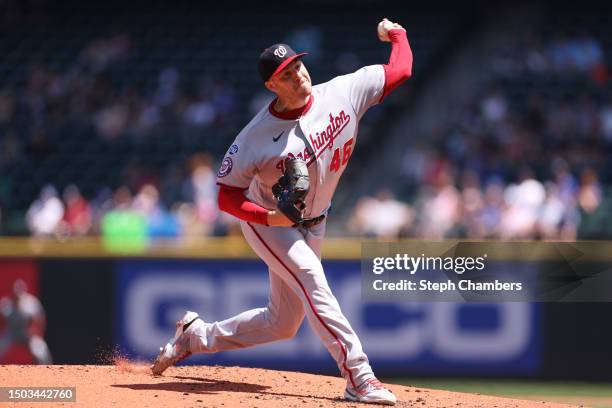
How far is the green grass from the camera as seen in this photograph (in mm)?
8852

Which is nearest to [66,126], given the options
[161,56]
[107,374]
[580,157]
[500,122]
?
[161,56]

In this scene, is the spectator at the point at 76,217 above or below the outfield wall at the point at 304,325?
above

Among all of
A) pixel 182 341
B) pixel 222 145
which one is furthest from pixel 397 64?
pixel 222 145

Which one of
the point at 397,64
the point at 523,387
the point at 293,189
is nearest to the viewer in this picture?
the point at 293,189

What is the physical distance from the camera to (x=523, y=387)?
928 centimetres

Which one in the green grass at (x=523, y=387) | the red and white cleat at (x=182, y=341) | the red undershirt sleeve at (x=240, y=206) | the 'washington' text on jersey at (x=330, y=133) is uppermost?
the 'washington' text on jersey at (x=330, y=133)

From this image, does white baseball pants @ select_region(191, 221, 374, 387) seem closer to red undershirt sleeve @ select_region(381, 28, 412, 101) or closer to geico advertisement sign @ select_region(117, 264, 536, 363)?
red undershirt sleeve @ select_region(381, 28, 412, 101)

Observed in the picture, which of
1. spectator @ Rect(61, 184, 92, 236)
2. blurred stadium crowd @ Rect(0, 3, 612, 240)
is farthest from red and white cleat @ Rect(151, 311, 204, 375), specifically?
spectator @ Rect(61, 184, 92, 236)

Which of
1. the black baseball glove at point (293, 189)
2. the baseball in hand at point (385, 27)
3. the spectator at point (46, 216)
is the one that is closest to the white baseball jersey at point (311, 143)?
the black baseball glove at point (293, 189)

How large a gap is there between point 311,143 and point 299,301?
99 cm

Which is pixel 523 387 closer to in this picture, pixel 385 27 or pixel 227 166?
pixel 385 27

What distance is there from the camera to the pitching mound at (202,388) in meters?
5.89

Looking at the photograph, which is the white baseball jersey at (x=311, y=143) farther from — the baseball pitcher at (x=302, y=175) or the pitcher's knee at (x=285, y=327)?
the pitcher's knee at (x=285, y=327)

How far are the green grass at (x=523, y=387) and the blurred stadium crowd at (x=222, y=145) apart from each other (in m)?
3.19
